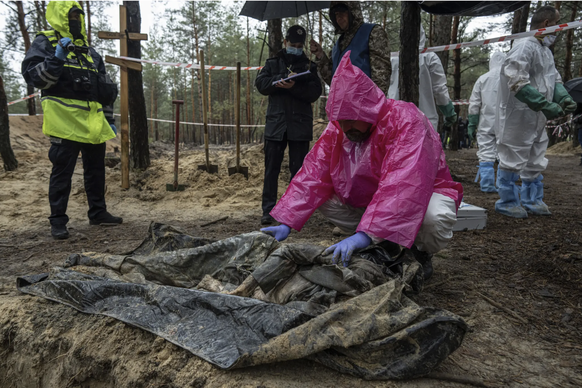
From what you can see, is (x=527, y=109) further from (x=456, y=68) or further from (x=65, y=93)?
(x=456, y=68)

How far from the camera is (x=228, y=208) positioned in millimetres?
5055

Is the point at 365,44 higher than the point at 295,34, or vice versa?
the point at 295,34

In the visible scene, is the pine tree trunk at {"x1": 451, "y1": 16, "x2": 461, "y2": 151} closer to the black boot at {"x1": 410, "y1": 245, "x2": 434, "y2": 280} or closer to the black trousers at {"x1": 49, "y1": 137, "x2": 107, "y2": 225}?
the black boot at {"x1": 410, "y1": 245, "x2": 434, "y2": 280}

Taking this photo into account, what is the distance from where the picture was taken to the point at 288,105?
3941mm

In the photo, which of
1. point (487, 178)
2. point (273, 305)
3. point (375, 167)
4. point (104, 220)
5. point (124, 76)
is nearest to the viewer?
point (273, 305)

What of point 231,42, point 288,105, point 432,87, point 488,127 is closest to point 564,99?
point 432,87

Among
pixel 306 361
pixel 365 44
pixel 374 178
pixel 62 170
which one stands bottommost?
pixel 306 361

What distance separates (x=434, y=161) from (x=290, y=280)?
943 millimetres

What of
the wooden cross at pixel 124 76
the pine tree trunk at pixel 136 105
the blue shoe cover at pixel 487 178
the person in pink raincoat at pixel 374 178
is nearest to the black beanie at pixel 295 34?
the person in pink raincoat at pixel 374 178

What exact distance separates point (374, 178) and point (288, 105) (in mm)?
1927

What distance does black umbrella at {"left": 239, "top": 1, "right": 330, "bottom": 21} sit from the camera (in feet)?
14.9

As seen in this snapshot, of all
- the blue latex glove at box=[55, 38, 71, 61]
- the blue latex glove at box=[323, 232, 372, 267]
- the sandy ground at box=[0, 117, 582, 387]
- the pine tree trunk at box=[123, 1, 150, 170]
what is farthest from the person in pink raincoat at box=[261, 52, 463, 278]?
the pine tree trunk at box=[123, 1, 150, 170]

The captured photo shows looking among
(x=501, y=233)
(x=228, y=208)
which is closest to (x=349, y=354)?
(x=501, y=233)

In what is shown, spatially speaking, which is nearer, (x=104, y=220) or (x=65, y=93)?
(x=65, y=93)
